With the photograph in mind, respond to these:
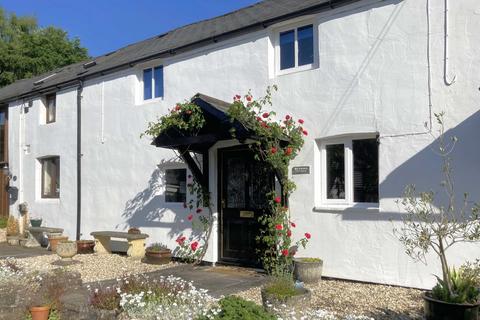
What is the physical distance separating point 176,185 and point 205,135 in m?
2.76

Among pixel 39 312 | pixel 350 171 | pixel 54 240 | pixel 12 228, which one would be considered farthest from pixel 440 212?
pixel 12 228

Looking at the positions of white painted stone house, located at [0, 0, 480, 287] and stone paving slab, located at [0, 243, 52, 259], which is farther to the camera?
stone paving slab, located at [0, 243, 52, 259]

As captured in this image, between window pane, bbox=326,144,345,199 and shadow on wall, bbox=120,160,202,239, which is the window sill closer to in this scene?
window pane, bbox=326,144,345,199

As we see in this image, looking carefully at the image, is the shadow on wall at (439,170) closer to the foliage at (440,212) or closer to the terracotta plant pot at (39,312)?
the foliage at (440,212)

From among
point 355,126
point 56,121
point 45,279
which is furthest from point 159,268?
point 56,121

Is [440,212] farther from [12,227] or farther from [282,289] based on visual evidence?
[12,227]

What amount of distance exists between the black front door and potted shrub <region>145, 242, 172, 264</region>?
124cm

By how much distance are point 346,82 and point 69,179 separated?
30.6 feet

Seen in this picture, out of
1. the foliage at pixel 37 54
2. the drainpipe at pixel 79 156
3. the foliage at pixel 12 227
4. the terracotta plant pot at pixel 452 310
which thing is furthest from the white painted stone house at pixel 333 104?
the foliage at pixel 37 54

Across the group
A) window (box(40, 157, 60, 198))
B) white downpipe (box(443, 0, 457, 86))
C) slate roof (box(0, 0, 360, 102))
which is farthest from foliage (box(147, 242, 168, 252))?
white downpipe (box(443, 0, 457, 86))

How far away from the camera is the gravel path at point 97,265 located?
9.25m

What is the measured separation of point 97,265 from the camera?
10.3 meters

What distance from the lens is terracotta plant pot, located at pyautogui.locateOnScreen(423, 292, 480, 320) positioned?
16.4ft

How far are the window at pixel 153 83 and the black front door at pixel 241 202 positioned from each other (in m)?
2.93
